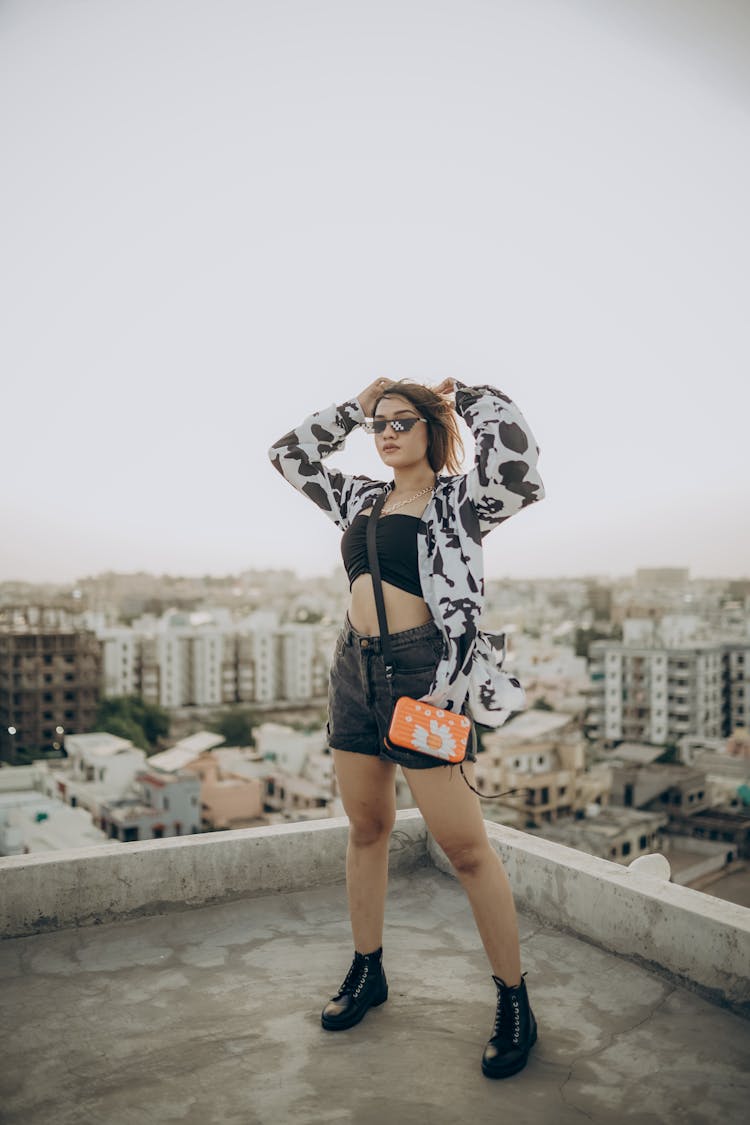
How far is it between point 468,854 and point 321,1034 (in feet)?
1.47

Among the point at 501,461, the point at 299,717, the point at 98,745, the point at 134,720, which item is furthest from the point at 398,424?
the point at 299,717

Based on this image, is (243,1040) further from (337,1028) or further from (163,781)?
(163,781)

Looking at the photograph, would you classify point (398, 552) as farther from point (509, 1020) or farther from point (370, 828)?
point (509, 1020)

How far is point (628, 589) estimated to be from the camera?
62125 mm

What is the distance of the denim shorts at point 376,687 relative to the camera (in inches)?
56.1

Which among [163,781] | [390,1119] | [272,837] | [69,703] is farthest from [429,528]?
[69,703]

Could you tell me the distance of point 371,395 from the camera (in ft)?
5.50

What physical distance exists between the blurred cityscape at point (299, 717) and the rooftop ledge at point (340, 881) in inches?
106

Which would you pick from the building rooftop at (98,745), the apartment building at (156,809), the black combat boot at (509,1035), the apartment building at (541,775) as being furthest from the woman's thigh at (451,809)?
the building rooftop at (98,745)

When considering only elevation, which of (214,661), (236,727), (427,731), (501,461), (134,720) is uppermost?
(501,461)

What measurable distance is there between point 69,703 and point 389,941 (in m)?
35.0

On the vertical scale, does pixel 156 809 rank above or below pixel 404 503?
below

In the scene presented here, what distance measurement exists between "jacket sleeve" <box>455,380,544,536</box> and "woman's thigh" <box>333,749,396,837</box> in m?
0.52

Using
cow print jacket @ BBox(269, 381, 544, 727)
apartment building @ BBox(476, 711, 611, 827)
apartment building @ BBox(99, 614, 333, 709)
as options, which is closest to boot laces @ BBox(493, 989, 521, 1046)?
cow print jacket @ BBox(269, 381, 544, 727)
